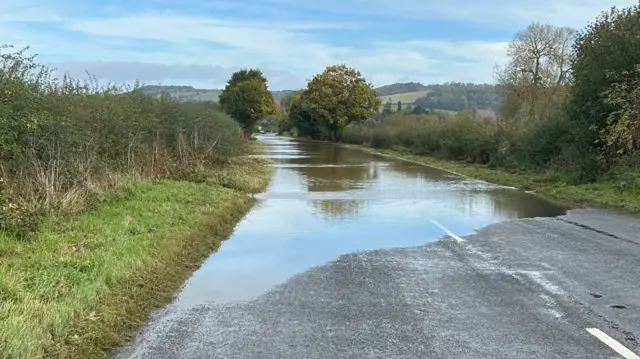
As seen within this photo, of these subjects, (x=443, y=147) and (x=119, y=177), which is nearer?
(x=119, y=177)

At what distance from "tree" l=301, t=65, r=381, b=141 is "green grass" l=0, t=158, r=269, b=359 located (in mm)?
63258

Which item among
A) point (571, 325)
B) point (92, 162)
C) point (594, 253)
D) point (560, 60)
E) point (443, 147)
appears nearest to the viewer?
point (571, 325)

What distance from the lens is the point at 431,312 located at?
711cm

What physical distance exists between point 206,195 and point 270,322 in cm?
1037

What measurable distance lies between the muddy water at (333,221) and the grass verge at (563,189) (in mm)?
901

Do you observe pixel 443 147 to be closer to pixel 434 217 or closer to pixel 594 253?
pixel 434 217

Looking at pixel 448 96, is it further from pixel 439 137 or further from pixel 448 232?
pixel 448 232

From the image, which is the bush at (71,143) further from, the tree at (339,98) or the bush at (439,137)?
the tree at (339,98)

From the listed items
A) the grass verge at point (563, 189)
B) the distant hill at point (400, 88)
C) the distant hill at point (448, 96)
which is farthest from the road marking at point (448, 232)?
the distant hill at point (400, 88)

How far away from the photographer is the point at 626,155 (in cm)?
2056

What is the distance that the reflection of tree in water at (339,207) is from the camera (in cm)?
1566

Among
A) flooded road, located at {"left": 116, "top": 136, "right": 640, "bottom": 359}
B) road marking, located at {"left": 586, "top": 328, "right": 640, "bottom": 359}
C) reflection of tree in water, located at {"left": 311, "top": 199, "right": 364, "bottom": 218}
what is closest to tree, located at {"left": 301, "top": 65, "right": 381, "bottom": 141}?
reflection of tree in water, located at {"left": 311, "top": 199, "right": 364, "bottom": 218}

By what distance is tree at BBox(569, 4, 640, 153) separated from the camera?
2022cm

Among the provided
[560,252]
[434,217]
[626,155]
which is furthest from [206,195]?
[626,155]
